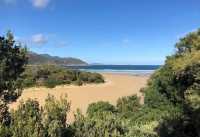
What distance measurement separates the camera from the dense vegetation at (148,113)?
10234 millimetres

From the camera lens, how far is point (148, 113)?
747 inches

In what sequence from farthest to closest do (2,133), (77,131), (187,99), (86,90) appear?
(86,90)
(187,99)
(77,131)
(2,133)

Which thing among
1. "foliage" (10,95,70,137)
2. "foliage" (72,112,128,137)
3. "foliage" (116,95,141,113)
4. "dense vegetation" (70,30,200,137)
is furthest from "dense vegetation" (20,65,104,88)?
"foliage" (10,95,70,137)

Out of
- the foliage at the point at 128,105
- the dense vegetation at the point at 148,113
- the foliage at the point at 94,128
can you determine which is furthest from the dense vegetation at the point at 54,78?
the foliage at the point at 94,128

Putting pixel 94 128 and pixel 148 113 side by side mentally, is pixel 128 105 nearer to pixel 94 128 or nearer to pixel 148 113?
pixel 148 113

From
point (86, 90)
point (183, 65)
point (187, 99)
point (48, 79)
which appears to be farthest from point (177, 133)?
point (48, 79)

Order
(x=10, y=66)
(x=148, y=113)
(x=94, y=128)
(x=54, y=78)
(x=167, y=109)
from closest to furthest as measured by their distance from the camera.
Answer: (x=10, y=66)
(x=94, y=128)
(x=167, y=109)
(x=148, y=113)
(x=54, y=78)

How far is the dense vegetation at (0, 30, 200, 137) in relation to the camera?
10.2 meters

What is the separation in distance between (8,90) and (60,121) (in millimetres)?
1488

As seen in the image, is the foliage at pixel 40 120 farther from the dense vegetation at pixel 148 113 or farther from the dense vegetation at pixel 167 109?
the dense vegetation at pixel 167 109

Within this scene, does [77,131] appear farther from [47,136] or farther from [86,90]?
[86,90]

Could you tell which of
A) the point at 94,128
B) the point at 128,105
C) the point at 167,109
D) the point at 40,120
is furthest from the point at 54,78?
the point at 40,120

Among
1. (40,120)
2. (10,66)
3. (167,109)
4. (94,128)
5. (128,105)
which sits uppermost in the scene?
(10,66)

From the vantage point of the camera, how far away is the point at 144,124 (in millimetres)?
18172
